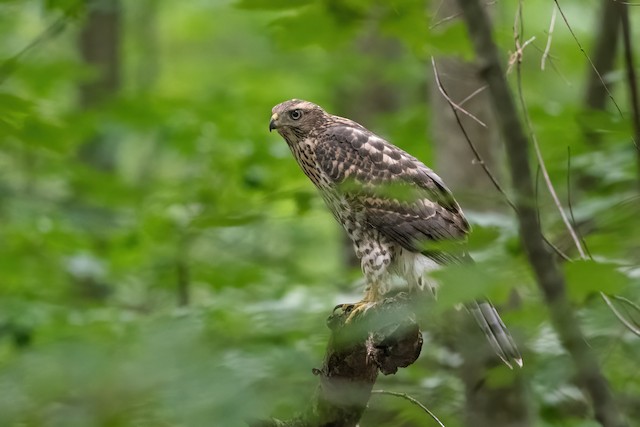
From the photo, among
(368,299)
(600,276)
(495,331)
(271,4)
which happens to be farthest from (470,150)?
(600,276)

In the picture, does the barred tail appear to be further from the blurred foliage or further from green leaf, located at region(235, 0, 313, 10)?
green leaf, located at region(235, 0, 313, 10)

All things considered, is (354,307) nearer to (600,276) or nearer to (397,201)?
(397,201)

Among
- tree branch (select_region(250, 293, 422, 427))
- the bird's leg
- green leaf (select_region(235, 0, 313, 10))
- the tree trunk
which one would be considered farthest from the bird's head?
tree branch (select_region(250, 293, 422, 427))

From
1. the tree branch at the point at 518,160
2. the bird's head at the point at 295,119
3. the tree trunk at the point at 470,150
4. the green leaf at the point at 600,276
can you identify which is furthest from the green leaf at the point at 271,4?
the green leaf at the point at 600,276

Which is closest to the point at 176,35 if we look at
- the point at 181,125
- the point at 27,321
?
the point at 181,125

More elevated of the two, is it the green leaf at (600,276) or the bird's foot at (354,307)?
the bird's foot at (354,307)

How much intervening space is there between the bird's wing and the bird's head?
13.0 inches

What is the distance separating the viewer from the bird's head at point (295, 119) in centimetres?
462

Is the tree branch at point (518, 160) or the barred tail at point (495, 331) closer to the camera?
the tree branch at point (518, 160)

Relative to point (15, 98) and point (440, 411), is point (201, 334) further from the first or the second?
point (440, 411)

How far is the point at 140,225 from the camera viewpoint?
6.26m

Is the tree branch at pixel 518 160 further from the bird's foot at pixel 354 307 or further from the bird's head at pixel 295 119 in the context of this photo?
the bird's head at pixel 295 119

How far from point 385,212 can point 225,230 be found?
334 cm

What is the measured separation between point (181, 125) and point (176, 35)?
6.46 metres
